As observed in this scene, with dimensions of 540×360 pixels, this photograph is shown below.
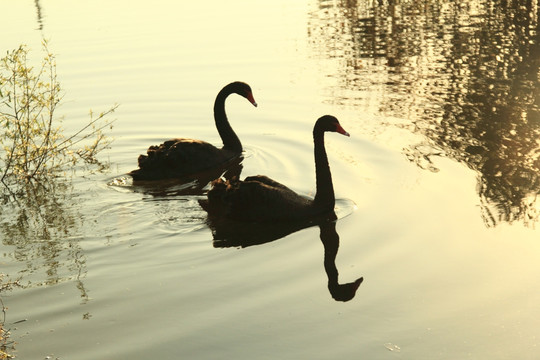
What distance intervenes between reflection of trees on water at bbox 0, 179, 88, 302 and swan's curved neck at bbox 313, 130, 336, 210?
2629 mm

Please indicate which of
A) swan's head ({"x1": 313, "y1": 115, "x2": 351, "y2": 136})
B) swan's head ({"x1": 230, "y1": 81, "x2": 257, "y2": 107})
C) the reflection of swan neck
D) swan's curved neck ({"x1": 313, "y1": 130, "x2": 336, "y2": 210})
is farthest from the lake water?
swan's head ({"x1": 313, "y1": 115, "x2": 351, "y2": 136})

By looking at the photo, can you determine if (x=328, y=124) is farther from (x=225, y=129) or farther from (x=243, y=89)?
(x=243, y=89)

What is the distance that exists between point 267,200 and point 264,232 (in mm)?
356

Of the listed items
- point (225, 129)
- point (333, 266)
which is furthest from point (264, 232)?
point (225, 129)

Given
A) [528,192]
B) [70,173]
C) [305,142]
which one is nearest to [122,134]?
[70,173]

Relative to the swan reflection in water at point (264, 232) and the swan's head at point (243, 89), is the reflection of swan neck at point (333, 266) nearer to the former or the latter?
the swan reflection in water at point (264, 232)

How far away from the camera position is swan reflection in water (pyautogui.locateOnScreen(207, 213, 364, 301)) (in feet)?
26.3

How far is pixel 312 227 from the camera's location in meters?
8.62

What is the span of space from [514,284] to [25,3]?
23790 mm

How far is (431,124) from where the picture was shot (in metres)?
12.0

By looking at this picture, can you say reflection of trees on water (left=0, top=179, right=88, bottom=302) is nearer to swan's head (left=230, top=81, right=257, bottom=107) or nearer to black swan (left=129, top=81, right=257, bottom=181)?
black swan (left=129, top=81, right=257, bottom=181)

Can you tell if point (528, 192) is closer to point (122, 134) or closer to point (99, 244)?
point (99, 244)

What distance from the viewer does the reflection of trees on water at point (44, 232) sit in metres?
7.57

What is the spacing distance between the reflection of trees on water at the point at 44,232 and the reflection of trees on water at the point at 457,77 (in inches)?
168
